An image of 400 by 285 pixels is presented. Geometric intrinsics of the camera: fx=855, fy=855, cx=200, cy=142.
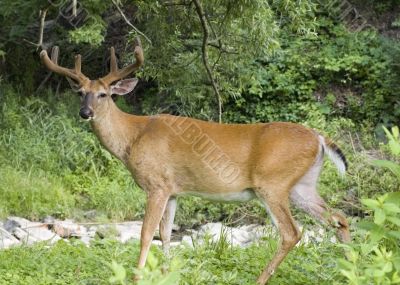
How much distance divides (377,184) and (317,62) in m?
4.27

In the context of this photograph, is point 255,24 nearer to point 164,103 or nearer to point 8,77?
point 164,103

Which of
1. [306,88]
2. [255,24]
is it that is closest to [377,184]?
[255,24]

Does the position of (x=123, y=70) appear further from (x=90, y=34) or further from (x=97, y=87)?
(x=90, y=34)

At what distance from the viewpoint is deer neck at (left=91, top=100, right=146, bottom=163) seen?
661 cm

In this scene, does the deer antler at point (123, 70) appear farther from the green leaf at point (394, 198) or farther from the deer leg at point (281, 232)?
the green leaf at point (394, 198)

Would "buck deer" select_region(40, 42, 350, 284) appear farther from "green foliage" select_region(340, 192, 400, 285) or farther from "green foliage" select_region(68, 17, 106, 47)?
"green foliage" select_region(68, 17, 106, 47)

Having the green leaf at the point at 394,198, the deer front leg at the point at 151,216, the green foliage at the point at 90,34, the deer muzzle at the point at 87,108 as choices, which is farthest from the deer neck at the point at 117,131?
the green foliage at the point at 90,34

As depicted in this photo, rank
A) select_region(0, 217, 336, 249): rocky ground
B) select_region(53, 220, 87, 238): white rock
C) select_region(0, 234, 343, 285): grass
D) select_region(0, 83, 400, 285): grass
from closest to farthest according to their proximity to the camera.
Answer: select_region(0, 234, 343, 285): grass < select_region(0, 83, 400, 285): grass < select_region(0, 217, 336, 249): rocky ground < select_region(53, 220, 87, 238): white rock

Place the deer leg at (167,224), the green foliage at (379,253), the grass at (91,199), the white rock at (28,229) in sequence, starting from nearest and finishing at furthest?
1. the green foliage at (379,253)
2. the grass at (91,199)
3. the deer leg at (167,224)
4. the white rock at (28,229)

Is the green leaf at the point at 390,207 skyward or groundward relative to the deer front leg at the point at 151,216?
skyward

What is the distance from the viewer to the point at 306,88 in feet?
44.6

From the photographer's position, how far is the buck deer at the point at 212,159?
6047 mm

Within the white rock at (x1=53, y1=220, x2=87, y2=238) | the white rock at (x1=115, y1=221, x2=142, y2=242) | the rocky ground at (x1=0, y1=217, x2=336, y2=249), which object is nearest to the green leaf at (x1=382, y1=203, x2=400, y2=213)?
the rocky ground at (x1=0, y1=217, x2=336, y2=249)

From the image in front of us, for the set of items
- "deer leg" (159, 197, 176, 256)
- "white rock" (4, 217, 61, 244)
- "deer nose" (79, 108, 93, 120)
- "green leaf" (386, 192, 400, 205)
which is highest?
"green leaf" (386, 192, 400, 205)
